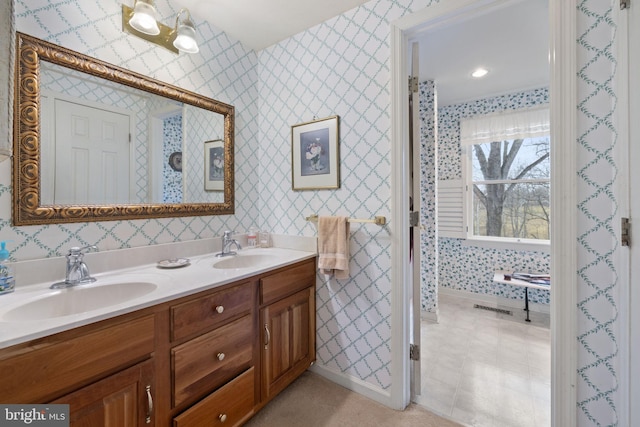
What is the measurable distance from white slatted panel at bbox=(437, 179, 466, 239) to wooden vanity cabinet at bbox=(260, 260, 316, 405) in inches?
96.6

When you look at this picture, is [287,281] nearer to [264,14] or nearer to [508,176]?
[264,14]

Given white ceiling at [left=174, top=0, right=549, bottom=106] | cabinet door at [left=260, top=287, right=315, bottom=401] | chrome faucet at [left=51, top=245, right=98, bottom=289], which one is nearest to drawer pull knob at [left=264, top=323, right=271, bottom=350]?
cabinet door at [left=260, top=287, right=315, bottom=401]

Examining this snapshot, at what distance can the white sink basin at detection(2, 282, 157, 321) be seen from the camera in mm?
992

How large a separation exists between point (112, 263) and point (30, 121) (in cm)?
72

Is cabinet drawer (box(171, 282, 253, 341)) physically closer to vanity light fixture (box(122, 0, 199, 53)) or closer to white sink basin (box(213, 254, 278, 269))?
white sink basin (box(213, 254, 278, 269))

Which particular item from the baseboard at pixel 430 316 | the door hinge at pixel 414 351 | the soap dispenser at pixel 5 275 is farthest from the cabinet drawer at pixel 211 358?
the baseboard at pixel 430 316

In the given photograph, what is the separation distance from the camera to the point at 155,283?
1216 millimetres

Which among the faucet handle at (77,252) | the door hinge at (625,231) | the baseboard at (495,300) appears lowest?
the baseboard at (495,300)

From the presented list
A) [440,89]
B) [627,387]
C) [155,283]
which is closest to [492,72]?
[440,89]

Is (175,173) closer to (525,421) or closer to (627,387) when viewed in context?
(627,387)

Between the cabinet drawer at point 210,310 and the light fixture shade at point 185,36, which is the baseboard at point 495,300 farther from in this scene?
the light fixture shade at point 185,36

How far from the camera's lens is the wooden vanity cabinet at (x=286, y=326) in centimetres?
151

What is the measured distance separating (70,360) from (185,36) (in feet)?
5.23

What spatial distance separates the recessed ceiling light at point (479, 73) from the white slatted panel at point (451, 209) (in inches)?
49.4
